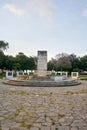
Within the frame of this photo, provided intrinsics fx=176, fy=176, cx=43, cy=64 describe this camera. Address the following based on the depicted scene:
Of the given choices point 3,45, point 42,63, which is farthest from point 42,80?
point 3,45

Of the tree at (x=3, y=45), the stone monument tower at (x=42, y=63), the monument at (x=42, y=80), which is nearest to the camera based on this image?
the monument at (x=42, y=80)

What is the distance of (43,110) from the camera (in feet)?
21.3

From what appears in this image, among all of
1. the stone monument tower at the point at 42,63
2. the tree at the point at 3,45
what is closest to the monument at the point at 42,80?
the stone monument tower at the point at 42,63

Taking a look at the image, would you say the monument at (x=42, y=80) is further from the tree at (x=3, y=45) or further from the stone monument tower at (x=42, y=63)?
the tree at (x=3, y=45)

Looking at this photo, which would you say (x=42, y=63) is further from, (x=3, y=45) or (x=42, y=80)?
(x=3, y=45)

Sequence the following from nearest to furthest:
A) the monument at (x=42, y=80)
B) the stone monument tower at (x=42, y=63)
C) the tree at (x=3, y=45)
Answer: the monument at (x=42, y=80)
the stone monument tower at (x=42, y=63)
the tree at (x=3, y=45)

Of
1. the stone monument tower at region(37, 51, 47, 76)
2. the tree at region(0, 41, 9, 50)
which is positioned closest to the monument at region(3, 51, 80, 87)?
the stone monument tower at region(37, 51, 47, 76)

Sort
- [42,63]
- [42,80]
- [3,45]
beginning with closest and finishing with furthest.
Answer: [42,80] < [42,63] < [3,45]

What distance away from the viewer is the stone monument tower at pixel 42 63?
810 inches

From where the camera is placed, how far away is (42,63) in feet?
68.0

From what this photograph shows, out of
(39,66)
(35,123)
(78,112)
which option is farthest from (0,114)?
(39,66)

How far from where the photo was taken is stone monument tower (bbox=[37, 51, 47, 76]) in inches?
810

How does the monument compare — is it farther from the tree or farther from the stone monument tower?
the tree

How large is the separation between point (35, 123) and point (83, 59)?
176 ft
